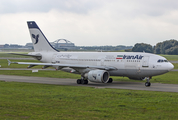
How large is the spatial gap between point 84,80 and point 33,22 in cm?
1423

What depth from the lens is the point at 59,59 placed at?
132ft

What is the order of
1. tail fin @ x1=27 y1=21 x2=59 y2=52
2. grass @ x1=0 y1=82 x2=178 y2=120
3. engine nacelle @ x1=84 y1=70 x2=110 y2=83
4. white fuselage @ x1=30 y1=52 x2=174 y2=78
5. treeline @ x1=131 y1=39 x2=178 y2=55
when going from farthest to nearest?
treeline @ x1=131 y1=39 x2=178 y2=55 → tail fin @ x1=27 y1=21 x2=59 y2=52 → engine nacelle @ x1=84 y1=70 x2=110 y2=83 → white fuselage @ x1=30 y1=52 x2=174 y2=78 → grass @ x1=0 y1=82 x2=178 y2=120

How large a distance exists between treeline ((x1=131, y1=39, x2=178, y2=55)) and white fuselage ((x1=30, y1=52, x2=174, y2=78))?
423 feet

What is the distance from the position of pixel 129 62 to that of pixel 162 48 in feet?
484

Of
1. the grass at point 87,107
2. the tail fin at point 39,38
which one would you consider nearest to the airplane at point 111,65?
the tail fin at point 39,38

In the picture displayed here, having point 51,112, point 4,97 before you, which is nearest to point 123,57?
point 4,97

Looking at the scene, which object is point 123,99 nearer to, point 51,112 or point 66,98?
point 66,98

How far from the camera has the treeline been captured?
164000 mm

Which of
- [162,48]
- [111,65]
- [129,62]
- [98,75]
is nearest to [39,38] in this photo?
[111,65]

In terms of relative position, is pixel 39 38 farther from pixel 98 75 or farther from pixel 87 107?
pixel 87 107

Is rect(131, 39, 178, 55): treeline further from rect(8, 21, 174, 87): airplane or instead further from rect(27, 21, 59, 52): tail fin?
rect(8, 21, 174, 87): airplane

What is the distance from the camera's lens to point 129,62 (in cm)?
3284

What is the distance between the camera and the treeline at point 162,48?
164 m

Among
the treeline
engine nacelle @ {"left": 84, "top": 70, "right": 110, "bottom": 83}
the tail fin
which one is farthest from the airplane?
the treeline
